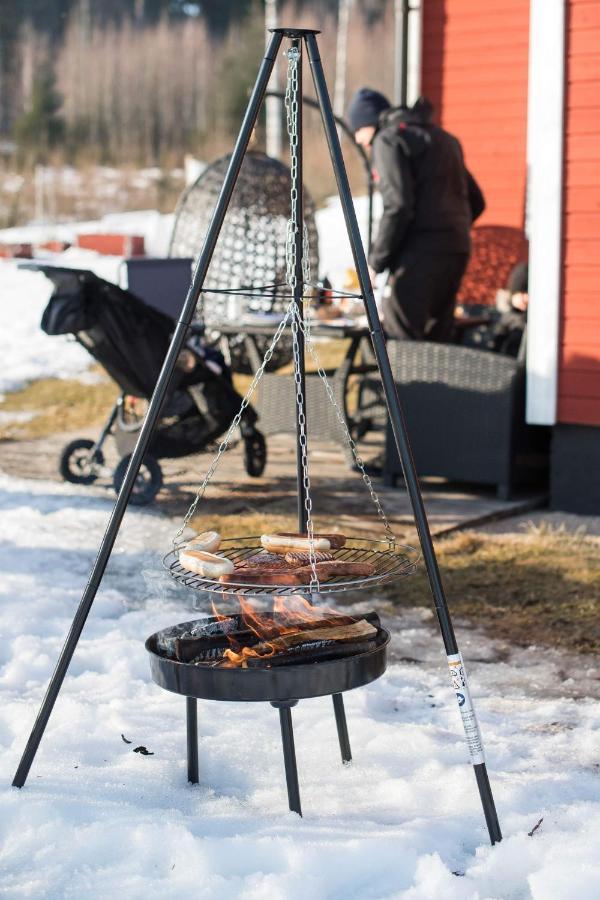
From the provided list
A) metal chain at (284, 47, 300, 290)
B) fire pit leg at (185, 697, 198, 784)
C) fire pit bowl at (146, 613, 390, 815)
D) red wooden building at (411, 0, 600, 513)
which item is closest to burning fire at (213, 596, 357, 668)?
fire pit bowl at (146, 613, 390, 815)

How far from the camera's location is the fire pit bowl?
117 inches

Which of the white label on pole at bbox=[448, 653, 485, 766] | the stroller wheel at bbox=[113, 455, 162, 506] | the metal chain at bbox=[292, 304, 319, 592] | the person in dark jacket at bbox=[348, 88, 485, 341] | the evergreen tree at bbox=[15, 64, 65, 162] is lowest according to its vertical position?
the stroller wheel at bbox=[113, 455, 162, 506]

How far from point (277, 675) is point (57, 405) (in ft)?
22.0

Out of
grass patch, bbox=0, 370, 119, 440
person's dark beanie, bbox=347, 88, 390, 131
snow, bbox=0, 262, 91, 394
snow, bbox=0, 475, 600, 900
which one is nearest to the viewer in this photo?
snow, bbox=0, 475, 600, 900

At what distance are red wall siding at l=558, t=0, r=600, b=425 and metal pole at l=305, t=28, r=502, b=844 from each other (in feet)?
10.5

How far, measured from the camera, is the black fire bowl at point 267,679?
296 centimetres

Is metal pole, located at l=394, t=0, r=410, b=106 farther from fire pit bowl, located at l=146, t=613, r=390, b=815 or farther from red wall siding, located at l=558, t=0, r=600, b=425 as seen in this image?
fire pit bowl, located at l=146, t=613, r=390, b=815

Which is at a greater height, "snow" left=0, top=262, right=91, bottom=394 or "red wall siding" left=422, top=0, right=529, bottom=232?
"red wall siding" left=422, top=0, right=529, bottom=232

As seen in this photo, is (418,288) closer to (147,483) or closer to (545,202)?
(545,202)

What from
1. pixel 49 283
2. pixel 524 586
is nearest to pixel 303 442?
pixel 524 586

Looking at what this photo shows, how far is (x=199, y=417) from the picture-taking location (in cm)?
646

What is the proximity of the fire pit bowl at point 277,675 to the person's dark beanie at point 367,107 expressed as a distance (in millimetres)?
4577

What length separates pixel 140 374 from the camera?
6156mm

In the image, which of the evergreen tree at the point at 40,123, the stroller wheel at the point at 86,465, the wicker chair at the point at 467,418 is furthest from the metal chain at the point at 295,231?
the evergreen tree at the point at 40,123
